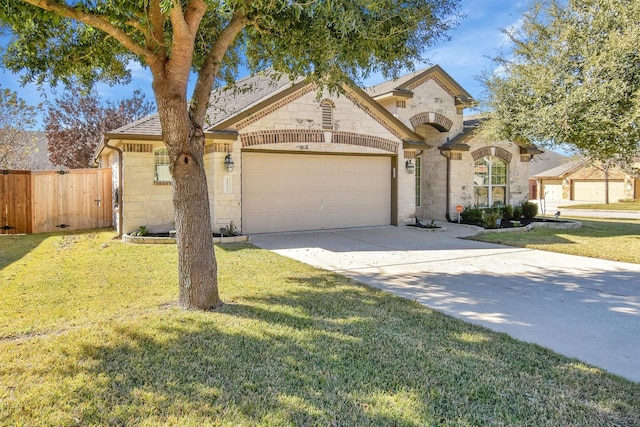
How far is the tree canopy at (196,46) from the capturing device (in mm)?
4855

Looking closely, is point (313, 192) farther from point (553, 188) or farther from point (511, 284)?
point (553, 188)

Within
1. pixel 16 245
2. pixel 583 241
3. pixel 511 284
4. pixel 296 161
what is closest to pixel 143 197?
pixel 16 245

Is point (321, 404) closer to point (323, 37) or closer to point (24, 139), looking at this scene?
point (323, 37)

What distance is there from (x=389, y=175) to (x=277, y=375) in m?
11.5

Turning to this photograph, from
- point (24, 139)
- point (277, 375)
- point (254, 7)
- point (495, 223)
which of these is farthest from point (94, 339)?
point (24, 139)

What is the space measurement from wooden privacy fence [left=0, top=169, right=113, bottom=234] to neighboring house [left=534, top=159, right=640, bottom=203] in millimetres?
33312

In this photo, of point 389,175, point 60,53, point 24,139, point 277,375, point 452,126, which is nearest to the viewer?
point 277,375

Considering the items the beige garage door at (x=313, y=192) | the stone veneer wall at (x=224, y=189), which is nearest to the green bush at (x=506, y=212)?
the beige garage door at (x=313, y=192)

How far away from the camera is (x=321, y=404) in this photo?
118 inches

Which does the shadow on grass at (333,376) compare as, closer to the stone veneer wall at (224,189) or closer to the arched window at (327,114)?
the stone veneer wall at (224,189)

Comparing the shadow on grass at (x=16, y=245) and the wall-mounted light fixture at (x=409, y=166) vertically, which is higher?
the wall-mounted light fixture at (x=409, y=166)

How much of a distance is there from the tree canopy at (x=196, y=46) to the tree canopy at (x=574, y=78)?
6.52m

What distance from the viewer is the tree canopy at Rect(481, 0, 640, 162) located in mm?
10672

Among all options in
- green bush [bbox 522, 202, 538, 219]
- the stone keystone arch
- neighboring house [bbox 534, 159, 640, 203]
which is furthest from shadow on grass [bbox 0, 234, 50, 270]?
neighboring house [bbox 534, 159, 640, 203]
